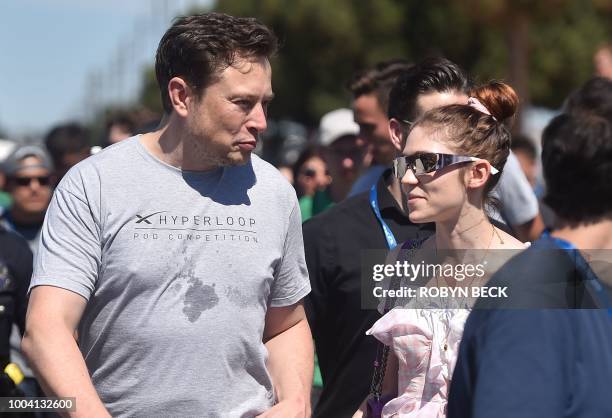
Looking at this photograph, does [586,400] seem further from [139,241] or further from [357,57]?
[357,57]

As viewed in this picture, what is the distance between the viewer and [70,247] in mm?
3406

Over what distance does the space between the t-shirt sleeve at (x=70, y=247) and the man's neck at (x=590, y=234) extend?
1472 mm

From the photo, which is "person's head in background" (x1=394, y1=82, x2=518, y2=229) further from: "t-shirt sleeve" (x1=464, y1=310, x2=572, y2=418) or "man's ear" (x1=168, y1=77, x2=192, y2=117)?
"t-shirt sleeve" (x1=464, y1=310, x2=572, y2=418)

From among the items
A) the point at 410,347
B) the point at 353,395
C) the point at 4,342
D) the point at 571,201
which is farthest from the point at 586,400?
the point at 4,342

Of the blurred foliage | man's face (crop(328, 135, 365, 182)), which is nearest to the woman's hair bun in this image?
man's face (crop(328, 135, 365, 182))

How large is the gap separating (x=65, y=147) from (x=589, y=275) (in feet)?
21.4

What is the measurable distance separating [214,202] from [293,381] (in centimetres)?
68

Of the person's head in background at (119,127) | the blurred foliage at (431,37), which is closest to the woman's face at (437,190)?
the person's head in background at (119,127)

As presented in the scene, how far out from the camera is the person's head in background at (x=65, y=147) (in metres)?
8.37

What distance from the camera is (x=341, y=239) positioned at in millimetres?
4484

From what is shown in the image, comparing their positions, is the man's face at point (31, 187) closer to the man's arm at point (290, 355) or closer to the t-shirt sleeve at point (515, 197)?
the t-shirt sleeve at point (515, 197)

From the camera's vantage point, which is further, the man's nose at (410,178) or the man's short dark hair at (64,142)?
the man's short dark hair at (64,142)

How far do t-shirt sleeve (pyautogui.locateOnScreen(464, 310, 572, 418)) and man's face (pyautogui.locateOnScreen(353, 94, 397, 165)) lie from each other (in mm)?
2990

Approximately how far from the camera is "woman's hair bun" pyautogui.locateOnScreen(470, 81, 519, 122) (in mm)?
3846
